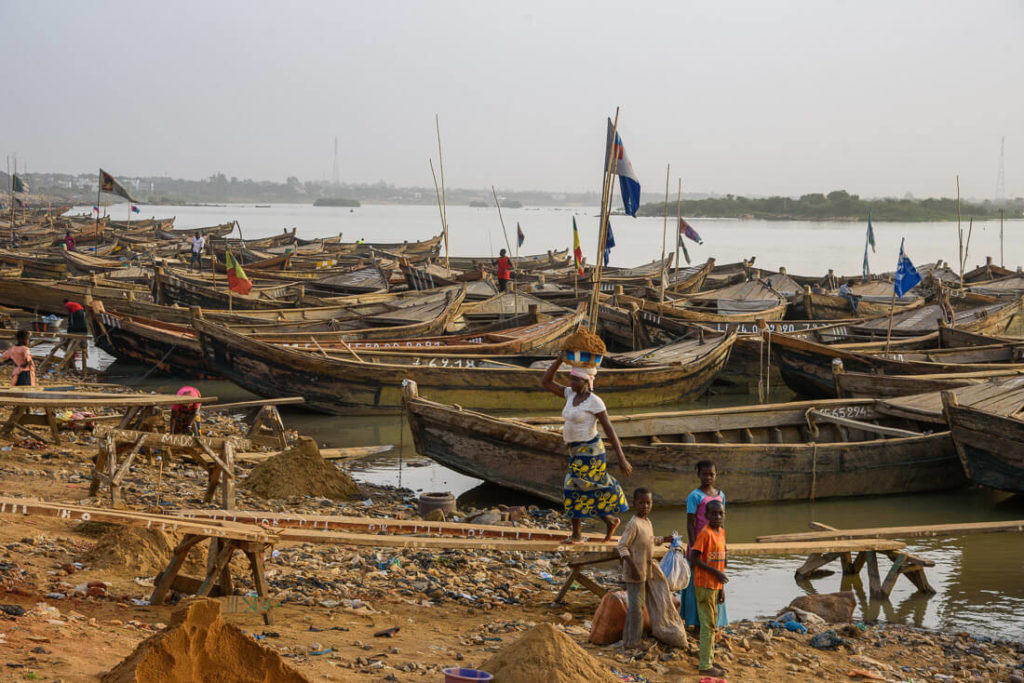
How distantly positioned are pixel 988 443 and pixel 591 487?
5581 mm

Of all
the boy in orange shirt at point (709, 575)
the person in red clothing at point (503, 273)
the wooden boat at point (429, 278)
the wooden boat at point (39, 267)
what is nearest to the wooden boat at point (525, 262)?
the wooden boat at point (429, 278)

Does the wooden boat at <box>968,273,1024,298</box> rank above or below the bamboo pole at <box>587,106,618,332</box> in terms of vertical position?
below

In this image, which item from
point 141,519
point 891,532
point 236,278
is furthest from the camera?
point 236,278

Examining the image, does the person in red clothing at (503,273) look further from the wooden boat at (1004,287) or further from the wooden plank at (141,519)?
the wooden plank at (141,519)

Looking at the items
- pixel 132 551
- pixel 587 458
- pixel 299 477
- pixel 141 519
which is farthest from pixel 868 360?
pixel 141 519

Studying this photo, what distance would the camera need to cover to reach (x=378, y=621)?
6.15 m

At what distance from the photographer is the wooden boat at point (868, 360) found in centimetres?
1473

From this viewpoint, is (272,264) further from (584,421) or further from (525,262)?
(584,421)

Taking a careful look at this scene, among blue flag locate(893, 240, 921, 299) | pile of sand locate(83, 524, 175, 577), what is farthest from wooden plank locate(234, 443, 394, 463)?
blue flag locate(893, 240, 921, 299)

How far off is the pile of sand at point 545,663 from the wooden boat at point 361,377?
9.48m

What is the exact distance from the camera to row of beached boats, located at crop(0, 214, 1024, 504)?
10266 millimetres

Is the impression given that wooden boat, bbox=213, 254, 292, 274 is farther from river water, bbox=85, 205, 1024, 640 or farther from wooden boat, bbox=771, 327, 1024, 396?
wooden boat, bbox=771, 327, 1024, 396

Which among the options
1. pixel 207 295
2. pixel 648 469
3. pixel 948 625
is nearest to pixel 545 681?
pixel 948 625

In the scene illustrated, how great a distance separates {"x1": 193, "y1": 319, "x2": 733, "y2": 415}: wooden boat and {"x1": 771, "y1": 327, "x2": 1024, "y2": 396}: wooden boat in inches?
98.2
